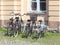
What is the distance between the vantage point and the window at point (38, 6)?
20.6m

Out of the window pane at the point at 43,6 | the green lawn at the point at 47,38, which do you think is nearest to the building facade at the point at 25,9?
the window pane at the point at 43,6

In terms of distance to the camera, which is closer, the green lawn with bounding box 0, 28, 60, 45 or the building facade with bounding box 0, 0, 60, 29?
the green lawn with bounding box 0, 28, 60, 45

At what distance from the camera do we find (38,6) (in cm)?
2066

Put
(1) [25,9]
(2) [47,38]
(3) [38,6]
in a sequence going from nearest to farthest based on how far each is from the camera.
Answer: (2) [47,38], (1) [25,9], (3) [38,6]

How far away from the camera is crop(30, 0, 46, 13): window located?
67.5ft

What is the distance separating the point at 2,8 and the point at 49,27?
3137 mm

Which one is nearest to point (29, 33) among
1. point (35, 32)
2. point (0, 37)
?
point (35, 32)

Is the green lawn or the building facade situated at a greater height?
Result: the building facade

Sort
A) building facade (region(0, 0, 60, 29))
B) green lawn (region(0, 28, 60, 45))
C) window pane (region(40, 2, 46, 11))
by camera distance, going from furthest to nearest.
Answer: window pane (region(40, 2, 46, 11)), building facade (region(0, 0, 60, 29)), green lawn (region(0, 28, 60, 45))

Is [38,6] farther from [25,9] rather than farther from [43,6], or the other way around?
[25,9]

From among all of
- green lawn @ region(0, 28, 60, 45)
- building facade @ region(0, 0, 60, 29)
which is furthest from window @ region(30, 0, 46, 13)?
green lawn @ region(0, 28, 60, 45)

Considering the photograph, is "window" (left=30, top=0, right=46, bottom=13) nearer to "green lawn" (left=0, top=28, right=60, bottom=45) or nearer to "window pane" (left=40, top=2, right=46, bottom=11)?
"window pane" (left=40, top=2, right=46, bottom=11)

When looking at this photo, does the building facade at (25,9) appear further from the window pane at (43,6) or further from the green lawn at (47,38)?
the green lawn at (47,38)

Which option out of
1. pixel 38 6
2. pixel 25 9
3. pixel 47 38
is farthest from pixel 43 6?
pixel 47 38
